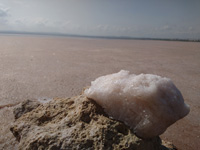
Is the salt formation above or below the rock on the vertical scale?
above

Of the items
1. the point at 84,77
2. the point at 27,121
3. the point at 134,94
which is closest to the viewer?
the point at 134,94

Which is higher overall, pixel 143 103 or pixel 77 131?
pixel 143 103

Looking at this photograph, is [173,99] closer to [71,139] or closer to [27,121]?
[71,139]

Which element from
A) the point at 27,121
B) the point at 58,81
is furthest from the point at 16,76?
the point at 27,121
